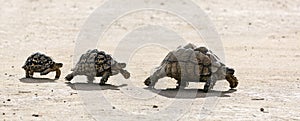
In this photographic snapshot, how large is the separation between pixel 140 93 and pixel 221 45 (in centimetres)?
638

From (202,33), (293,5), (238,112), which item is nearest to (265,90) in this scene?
(238,112)

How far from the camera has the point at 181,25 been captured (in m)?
20.6

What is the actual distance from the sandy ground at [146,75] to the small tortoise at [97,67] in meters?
0.17

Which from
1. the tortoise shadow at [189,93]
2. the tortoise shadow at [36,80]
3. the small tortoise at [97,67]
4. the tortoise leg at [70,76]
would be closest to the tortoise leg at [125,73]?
the small tortoise at [97,67]

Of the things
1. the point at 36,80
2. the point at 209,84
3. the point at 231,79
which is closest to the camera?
the point at 209,84

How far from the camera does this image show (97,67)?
11797mm

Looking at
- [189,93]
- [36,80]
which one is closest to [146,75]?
[36,80]

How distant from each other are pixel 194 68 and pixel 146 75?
173 cm

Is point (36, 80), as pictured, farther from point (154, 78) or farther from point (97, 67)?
point (154, 78)

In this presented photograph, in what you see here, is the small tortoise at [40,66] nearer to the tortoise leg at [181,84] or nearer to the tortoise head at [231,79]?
the tortoise leg at [181,84]

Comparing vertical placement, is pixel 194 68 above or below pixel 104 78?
above

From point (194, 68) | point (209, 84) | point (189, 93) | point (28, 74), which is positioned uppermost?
point (194, 68)

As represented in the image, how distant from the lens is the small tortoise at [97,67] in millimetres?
11789

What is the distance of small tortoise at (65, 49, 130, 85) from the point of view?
11.8 meters
